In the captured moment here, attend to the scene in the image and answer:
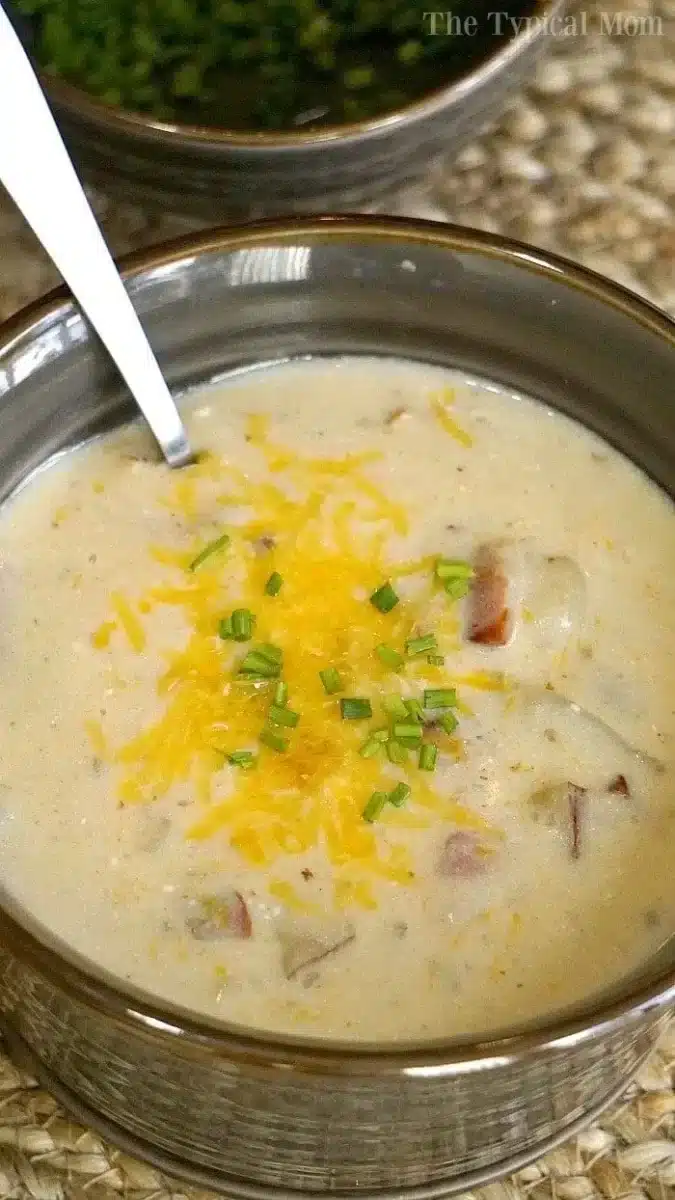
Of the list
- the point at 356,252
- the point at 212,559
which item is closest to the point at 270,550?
the point at 212,559

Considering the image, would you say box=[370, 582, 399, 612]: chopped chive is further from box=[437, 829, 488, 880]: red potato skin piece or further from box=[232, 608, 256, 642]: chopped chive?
box=[437, 829, 488, 880]: red potato skin piece

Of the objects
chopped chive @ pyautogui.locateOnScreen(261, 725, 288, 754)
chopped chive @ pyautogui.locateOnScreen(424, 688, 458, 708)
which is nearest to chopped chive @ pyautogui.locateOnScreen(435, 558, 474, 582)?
chopped chive @ pyautogui.locateOnScreen(424, 688, 458, 708)

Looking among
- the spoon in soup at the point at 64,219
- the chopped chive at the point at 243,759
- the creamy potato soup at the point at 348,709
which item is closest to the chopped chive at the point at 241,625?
the creamy potato soup at the point at 348,709

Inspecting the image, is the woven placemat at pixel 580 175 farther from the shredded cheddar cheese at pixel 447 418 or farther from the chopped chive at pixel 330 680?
the chopped chive at pixel 330 680

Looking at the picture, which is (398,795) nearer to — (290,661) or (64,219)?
(290,661)

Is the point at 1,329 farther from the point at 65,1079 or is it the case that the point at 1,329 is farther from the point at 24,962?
the point at 65,1079

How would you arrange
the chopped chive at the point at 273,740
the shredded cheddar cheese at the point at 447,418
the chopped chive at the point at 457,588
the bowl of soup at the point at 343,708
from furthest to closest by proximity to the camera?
the shredded cheddar cheese at the point at 447,418
the chopped chive at the point at 457,588
the chopped chive at the point at 273,740
the bowl of soup at the point at 343,708

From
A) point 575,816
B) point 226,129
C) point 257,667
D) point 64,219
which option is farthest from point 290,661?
point 226,129

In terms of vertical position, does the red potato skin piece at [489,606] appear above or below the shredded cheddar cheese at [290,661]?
below
